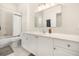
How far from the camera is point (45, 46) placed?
5.42 feet

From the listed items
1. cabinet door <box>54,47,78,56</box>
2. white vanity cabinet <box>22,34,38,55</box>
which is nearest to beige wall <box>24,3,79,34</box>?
white vanity cabinet <box>22,34,38,55</box>

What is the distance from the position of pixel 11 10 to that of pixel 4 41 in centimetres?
52

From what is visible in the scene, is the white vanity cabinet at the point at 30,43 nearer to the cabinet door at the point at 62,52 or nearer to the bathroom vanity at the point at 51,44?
the bathroom vanity at the point at 51,44

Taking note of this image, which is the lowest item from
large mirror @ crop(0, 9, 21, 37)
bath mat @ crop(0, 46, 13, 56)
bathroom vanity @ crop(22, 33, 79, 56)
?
bath mat @ crop(0, 46, 13, 56)

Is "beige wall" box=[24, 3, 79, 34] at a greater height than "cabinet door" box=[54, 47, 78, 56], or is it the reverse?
"beige wall" box=[24, 3, 79, 34]

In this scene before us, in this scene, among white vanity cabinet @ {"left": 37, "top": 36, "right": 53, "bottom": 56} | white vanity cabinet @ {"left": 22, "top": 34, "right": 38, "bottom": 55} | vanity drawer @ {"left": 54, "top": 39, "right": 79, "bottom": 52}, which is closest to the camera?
vanity drawer @ {"left": 54, "top": 39, "right": 79, "bottom": 52}

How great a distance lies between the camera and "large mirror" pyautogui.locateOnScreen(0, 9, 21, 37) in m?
1.62

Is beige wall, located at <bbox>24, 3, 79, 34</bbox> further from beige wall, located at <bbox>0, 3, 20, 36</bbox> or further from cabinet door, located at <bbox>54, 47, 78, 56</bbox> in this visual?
cabinet door, located at <bbox>54, 47, 78, 56</bbox>

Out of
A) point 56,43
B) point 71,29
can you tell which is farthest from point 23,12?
point 71,29

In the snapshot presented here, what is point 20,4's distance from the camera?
1.62 meters

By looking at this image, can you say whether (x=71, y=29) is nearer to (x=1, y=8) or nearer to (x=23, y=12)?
(x=23, y=12)

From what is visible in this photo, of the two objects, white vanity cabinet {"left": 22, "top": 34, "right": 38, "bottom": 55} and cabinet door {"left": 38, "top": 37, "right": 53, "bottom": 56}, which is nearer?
cabinet door {"left": 38, "top": 37, "right": 53, "bottom": 56}

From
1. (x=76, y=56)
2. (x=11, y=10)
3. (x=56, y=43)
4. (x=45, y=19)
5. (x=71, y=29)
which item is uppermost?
(x=11, y=10)

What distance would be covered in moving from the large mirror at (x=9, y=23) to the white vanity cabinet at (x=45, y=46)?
0.41 metres
